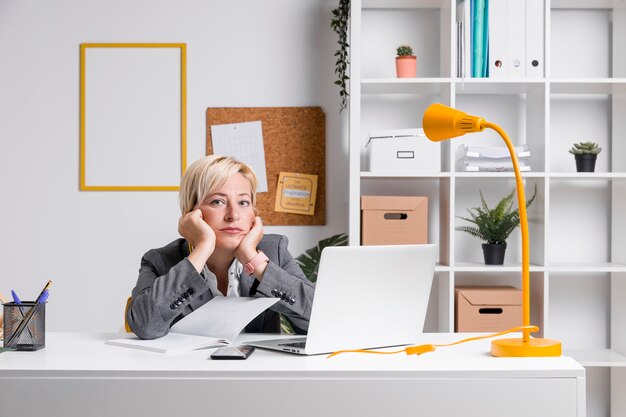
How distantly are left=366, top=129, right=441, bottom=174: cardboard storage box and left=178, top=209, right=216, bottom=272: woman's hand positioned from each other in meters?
1.23

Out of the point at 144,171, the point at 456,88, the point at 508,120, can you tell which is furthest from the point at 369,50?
the point at 144,171

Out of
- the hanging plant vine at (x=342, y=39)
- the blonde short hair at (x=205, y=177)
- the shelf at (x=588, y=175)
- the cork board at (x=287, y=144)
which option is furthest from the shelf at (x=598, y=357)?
the blonde short hair at (x=205, y=177)

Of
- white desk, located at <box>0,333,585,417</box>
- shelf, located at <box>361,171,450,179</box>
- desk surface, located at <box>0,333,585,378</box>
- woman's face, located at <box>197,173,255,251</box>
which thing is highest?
shelf, located at <box>361,171,450,179</box>

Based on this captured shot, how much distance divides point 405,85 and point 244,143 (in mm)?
798

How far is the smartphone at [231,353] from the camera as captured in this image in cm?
152

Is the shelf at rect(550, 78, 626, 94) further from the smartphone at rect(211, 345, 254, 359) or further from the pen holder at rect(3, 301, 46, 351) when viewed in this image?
the pen holder at rect(3, 301, 46, 351)

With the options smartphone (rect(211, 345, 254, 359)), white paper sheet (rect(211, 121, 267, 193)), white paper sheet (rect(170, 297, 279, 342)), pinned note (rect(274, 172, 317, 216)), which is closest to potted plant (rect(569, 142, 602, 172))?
pinned note (rect(274, 172, 317, 216))

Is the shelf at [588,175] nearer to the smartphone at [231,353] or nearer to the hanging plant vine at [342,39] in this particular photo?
the hanging plant vine at [342,39]

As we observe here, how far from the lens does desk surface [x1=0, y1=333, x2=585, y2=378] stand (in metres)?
1.43

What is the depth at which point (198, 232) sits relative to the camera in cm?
204

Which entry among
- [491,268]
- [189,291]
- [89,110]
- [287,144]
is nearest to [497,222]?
[491,268]

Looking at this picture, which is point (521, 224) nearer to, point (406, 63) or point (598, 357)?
point (406, 63)

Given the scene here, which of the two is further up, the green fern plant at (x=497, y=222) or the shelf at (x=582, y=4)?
the shelf at (x=582, y=4)

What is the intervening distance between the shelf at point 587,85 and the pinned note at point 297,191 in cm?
116
